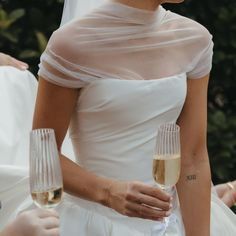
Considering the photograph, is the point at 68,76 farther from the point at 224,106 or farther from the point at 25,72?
the point at 224,106

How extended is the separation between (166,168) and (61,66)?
503 millimetres

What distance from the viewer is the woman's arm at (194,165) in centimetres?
269

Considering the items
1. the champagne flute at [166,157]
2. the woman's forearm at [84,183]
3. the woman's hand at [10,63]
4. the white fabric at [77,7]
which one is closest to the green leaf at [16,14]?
the woman's hand at [10,63]

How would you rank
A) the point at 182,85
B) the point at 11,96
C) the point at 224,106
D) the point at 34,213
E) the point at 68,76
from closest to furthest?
the point at 34,213 < the point at 68,76 < the point at 182,85 < the point at 11,96 < the point at 224,106

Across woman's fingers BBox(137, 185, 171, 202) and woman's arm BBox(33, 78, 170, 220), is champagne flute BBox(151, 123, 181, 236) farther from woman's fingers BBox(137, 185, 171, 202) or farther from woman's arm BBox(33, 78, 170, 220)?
woman's arm BBox(33, 78, 170, 220)

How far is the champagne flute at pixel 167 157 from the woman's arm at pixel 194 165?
0.50 m

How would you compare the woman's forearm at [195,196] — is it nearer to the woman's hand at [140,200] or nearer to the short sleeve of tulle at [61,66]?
the woman's hand at [140,200]

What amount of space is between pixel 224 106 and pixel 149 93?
8.14 feet

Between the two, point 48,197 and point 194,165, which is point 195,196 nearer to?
point 194,165

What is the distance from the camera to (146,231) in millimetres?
2562

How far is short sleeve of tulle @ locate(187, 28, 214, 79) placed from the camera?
8.75 feet

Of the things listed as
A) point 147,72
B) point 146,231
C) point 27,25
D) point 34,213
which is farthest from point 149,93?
point 27,25

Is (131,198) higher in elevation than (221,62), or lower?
higher

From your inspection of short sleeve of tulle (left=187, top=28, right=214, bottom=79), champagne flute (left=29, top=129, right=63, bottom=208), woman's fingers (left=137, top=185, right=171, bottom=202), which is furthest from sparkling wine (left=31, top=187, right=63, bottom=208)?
short sleeve of tulle (left=187, top=28, right=214, bottom=79)
